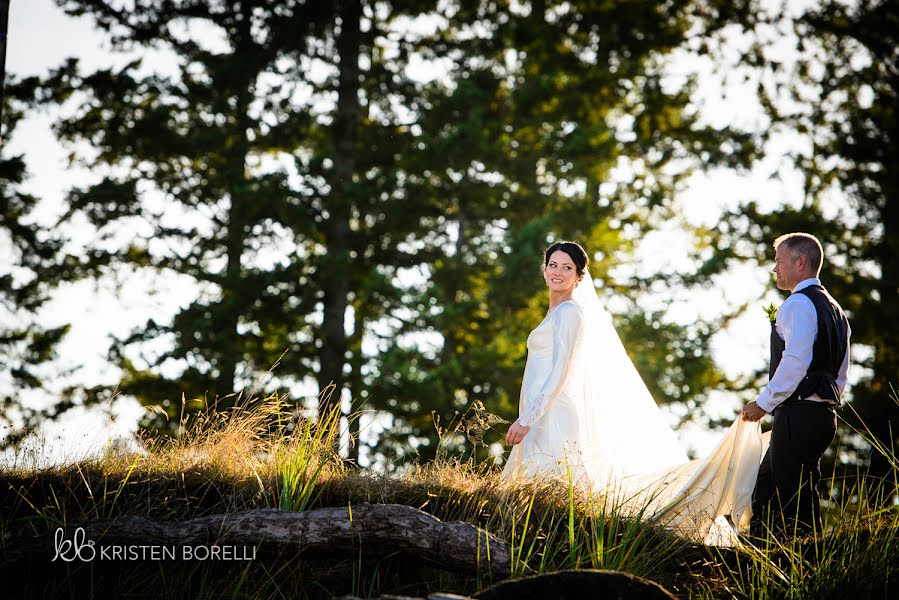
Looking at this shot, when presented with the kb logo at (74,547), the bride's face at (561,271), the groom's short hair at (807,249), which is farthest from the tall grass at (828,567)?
the kb logo at (74,547)

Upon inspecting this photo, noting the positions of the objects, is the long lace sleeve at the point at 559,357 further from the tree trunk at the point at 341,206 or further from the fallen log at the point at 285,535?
the tree trunk at the point at 341,206

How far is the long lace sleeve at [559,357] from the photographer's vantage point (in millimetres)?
6334

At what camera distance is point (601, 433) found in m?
6.64

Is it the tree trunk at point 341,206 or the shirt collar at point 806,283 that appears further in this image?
the tree trunk at point 341,206

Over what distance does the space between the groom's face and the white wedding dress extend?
3.26 ft

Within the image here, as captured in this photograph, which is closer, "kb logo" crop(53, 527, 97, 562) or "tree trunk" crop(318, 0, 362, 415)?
"kb logo" crop(53, 527, 97, 562)

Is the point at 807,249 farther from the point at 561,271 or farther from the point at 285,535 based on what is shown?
the point at 285,535

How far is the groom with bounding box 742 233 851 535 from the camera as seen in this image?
5.70 meters

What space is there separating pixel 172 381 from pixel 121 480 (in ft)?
35.0

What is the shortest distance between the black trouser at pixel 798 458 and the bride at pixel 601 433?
29 cm

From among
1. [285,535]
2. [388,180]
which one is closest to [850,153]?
[388,180]

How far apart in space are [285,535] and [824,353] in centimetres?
352

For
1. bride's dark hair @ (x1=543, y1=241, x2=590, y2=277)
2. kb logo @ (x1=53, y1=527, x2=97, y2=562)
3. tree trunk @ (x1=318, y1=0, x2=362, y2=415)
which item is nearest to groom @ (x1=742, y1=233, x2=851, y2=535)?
bride's dark hair @ (x1=543, y1=241, x2=590, y2=277)

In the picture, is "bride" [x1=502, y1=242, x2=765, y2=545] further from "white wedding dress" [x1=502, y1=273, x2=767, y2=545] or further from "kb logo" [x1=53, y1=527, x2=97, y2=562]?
"kb logo" [x1=53, y1=527, x2=97, y2=562]
